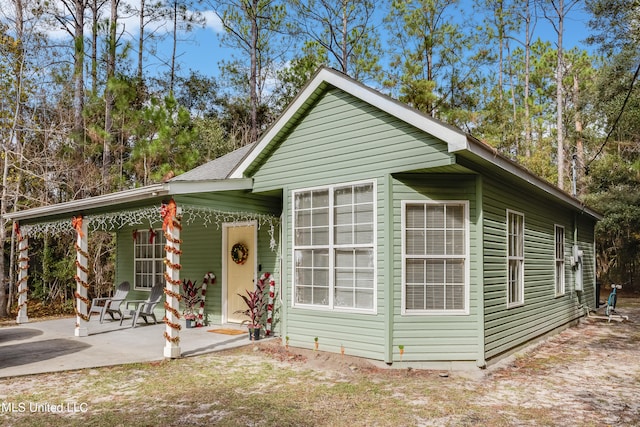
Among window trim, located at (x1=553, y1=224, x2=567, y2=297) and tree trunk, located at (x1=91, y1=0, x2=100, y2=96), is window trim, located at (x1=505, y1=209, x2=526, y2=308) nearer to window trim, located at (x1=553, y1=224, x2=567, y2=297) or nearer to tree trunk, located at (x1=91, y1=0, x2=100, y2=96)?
window trim, located at (x1=553, y1=224, x2=567, y2=297)

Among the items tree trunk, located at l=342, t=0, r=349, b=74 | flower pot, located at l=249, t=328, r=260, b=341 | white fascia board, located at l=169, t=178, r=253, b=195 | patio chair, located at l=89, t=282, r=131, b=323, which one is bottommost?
flower pot, located at l=249, t=328, r=260, b=341

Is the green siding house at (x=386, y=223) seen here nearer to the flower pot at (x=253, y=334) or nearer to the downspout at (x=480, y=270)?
the downspout at (x=480, y=270)

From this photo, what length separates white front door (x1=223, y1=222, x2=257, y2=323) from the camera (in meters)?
9.53

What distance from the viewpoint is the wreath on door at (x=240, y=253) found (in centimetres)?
959

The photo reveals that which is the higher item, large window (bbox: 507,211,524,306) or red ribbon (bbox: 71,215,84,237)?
red ribbon (bbox: 71,215,84,237)

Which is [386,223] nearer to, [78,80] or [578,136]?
[78,80]

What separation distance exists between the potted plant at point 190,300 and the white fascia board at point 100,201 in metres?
2.51

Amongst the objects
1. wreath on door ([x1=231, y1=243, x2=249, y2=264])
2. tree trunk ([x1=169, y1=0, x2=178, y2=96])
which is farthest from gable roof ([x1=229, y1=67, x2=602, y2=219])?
tree trunk ([x1=169, y1=0, x2=178, y2=96])

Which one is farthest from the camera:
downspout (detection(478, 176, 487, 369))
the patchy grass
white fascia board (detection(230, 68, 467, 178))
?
downspout (detection(478, 176, 487, 369))

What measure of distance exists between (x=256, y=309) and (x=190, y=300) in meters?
2.07

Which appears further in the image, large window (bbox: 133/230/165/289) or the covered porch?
large window (bbox: 133/230/165/289)

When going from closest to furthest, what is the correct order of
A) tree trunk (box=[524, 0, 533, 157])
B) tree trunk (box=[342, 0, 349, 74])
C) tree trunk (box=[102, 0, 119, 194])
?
tree trunk (box=[102, 0, 119, 194]) < tree trunk (box=[342, 0, 349, 74]) < tree trunk (box=[524, 0, 533, 157])

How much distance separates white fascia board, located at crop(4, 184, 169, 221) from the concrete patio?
2.40 meters

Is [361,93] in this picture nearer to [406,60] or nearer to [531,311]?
[531,311]
